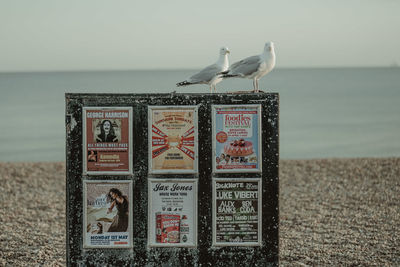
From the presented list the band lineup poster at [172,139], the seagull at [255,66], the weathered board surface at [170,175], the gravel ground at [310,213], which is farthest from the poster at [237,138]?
the gravel ground at [310,213]

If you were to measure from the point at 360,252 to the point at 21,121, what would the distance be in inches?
1321

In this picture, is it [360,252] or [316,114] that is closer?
[360,252]

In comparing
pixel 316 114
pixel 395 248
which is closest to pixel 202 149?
pixel 395 248

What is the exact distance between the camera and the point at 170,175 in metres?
5.20

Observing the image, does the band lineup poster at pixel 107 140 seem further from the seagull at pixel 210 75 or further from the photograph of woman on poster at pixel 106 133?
the seagull at pixel 210 75

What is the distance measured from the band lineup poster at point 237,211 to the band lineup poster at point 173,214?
21 cm

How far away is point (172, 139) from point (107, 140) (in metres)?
0.59

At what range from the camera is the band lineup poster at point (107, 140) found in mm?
5145

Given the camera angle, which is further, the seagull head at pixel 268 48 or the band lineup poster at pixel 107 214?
the seagull head at pixel 268 48

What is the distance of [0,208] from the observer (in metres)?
11.0

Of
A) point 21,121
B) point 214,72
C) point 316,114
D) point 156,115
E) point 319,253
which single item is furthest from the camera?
point 316,114

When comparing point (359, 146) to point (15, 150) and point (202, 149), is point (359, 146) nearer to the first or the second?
point (15, 150)

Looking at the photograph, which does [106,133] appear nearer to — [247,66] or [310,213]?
[247,66]

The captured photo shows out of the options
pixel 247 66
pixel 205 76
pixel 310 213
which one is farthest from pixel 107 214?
pixel 310 213
